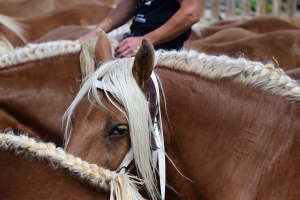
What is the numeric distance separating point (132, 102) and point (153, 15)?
3.83 feet

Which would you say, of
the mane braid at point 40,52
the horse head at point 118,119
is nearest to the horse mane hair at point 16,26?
the mane braid at point 40,52

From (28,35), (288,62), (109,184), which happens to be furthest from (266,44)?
(109,184)

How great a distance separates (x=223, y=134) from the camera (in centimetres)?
210

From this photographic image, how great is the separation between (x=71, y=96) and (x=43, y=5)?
5795mm

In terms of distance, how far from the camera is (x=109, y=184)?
1.47 m

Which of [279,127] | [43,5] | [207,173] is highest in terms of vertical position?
[279,127]

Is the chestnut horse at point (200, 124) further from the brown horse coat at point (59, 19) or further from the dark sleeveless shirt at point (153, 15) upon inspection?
the brown horse coat at point (59, 19)

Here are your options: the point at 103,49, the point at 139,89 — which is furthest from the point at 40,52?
the point at 139,89

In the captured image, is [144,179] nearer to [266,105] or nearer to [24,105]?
[266,105]

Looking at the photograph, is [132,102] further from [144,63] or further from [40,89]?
[40,89]

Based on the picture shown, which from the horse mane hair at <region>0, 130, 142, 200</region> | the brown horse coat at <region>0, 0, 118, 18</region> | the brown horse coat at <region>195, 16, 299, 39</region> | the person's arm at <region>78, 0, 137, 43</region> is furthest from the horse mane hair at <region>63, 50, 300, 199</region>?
the brown horse coat at <region>0, 0, 118, 18</region>

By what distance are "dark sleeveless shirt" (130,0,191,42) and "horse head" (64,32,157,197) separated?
1.01 metres

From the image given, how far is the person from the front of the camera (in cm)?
271

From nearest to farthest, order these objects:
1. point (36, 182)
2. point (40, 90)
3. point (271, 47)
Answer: point (36, 182), point (40, 90), point (271, 47)
